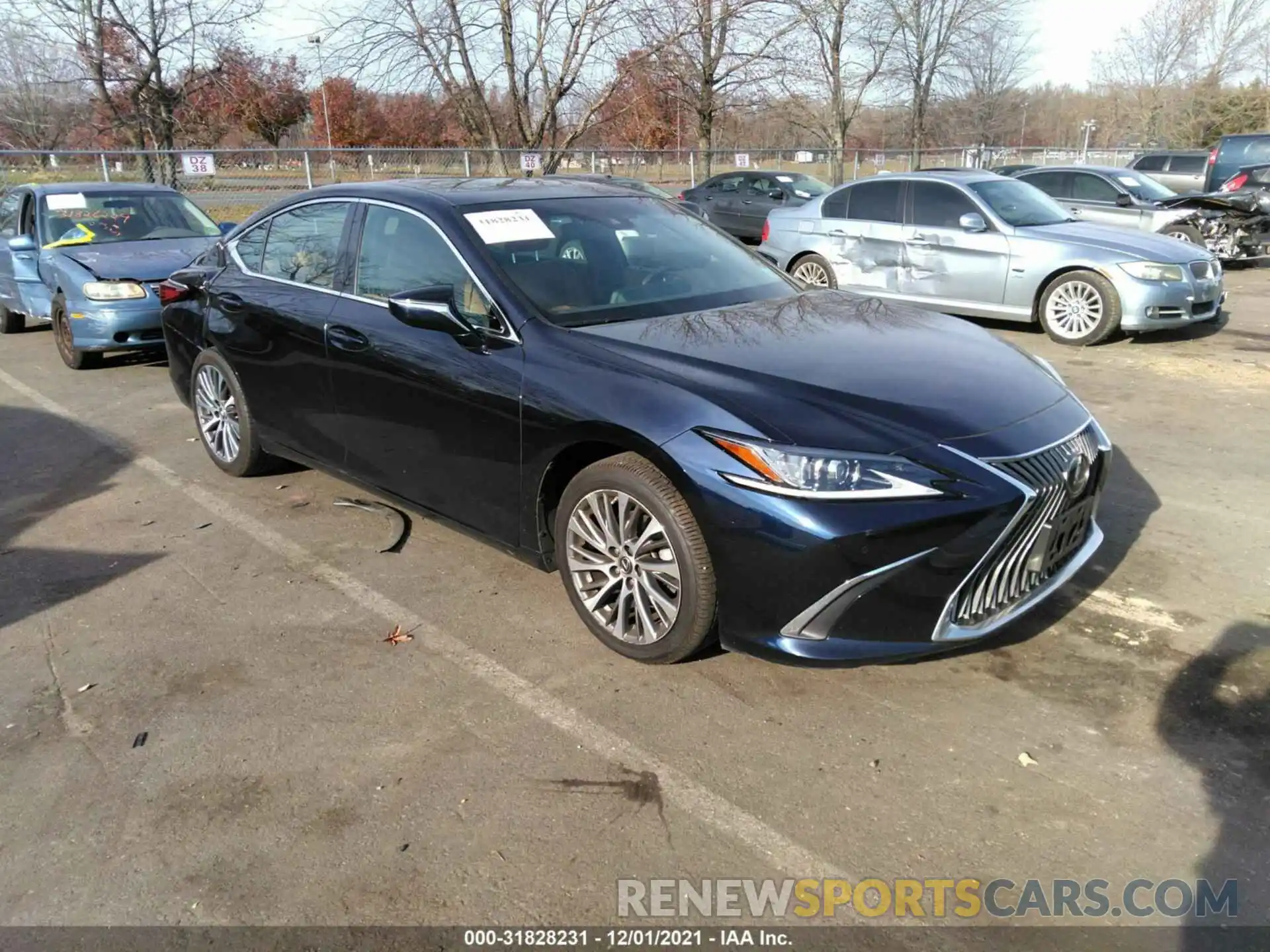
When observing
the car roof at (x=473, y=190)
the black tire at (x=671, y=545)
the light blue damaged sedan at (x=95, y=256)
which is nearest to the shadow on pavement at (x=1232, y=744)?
the black tire at (x=671, y=545)

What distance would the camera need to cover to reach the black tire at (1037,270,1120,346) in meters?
8.58

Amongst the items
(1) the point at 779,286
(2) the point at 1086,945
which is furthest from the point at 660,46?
(2) the point at 1086,945

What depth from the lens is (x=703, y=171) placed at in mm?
23203

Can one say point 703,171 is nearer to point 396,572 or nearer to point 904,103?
point 904,103

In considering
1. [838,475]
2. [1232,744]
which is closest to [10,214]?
[838,475]

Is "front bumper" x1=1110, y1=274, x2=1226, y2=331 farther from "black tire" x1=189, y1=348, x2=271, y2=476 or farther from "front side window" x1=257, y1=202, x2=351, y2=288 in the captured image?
"black tire" x1=189, y1=348, x2=271, y2=476

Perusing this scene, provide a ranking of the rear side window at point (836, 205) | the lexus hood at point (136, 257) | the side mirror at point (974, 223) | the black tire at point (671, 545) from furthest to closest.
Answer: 1. the rear side window at point (836, 205)
2. the side mirror at point (974, 223)
3. the lexus hood at point (136, 257)
4. the black tire at point (671, 545)

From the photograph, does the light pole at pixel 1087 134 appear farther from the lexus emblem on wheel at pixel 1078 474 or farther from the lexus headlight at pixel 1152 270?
the lexus emblem on wheel at pixel 1078 474

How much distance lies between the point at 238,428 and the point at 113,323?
3.86m

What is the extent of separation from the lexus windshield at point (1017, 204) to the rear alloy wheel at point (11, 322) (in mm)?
10826

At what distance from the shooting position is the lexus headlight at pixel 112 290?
8.23 m

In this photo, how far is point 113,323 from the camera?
8.23m

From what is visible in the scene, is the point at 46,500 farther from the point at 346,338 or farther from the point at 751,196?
the point at 751,196

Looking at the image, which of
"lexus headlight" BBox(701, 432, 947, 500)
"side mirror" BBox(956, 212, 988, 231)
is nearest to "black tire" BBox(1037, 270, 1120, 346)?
"side mirror" BBox(956, 212, 988, 231)
